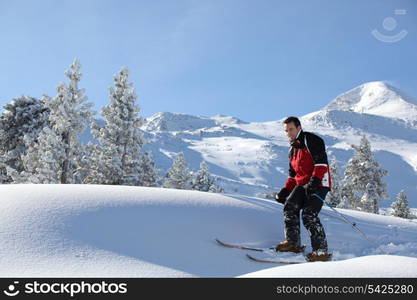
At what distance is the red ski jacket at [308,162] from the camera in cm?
610

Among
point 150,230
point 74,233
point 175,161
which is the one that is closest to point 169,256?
point 150,230

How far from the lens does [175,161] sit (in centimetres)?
3847

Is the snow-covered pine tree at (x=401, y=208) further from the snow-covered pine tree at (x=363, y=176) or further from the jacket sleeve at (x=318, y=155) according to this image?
the jacket sleeve at (x=318, y=155)

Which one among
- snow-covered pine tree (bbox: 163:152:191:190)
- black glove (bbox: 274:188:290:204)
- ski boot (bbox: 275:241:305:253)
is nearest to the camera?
ski boot (bbox: 275:241:305:253)

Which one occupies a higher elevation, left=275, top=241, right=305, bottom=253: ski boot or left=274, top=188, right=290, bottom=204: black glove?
left=274, top=188, right=290, bottom=204: black glove

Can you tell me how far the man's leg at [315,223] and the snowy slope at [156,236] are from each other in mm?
644

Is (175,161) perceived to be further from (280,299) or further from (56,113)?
(280,299)

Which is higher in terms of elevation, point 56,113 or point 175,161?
point 56,113

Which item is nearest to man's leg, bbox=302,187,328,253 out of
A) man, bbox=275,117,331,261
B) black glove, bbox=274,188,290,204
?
man, bbox=275,117,331,261

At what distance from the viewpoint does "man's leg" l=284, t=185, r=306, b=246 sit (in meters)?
6.41

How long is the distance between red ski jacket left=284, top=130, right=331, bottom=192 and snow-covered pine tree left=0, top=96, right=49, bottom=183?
1074 inches

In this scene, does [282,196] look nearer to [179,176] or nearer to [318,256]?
[318,256]

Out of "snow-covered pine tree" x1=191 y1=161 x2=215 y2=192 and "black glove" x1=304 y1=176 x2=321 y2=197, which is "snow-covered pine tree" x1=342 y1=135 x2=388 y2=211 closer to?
"snow-covered pine tree" x1=191 y1=161 x2=215 y2=192

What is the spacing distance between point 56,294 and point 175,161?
34717mm
